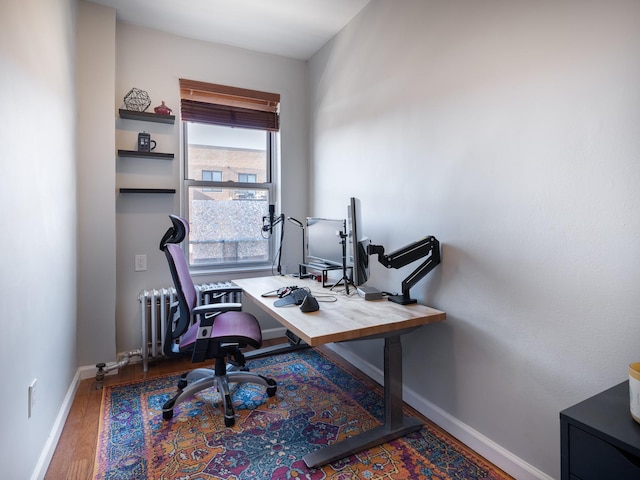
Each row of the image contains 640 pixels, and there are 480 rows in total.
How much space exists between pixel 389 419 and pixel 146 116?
9.27 ft

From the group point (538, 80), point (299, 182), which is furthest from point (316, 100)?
point (538, 80)

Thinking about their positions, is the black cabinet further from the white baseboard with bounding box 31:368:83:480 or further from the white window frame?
the white window frame

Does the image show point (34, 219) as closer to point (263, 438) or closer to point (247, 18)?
point (263, 438)

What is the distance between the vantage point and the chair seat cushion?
2.08m

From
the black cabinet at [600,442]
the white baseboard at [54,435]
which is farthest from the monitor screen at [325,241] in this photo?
the white baseboard at [54,435]

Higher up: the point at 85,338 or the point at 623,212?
the point at 623,212

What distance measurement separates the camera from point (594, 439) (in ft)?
2.98

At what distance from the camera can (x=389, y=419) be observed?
193cm

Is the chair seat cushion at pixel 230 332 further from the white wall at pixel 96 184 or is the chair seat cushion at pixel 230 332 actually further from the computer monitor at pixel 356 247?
the white wall at pixel 96 184

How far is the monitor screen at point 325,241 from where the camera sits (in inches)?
101

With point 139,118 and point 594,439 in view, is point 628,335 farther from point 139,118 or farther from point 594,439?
point 139,118

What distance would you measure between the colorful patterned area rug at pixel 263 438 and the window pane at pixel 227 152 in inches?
74.2

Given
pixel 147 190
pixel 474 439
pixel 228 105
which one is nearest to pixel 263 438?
pixel 474 439

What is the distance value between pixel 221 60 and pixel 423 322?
113 inches
